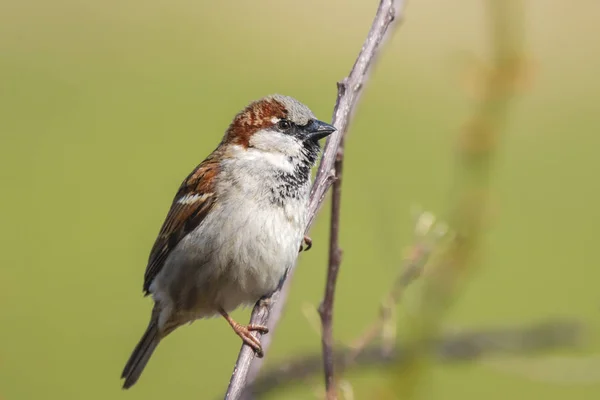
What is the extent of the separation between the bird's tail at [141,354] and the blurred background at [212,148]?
1.27 ft

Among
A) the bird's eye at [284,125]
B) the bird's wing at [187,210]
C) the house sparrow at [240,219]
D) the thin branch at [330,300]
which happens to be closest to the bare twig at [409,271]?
the thin branch at [330,300]

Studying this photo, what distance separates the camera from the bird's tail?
2480 millimetres

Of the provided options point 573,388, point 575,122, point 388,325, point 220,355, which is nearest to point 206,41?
point 575,122

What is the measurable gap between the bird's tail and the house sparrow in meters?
0.04

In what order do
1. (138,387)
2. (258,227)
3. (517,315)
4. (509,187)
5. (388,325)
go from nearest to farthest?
(388,325) → (258,227) → (138,387) → (517,315) → (509,187)

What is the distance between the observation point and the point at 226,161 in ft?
7.74

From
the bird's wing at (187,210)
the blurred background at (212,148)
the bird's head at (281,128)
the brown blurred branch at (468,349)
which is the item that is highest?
the bird's head at (281,128)

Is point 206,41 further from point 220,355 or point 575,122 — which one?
point 220,355

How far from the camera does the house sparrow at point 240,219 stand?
7.22ft

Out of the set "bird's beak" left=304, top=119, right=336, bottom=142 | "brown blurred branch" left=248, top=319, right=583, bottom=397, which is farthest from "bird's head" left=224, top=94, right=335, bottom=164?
"brown blurred branch" left=248, top=319, right=583, bottom=397

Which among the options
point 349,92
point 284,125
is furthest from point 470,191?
point 284,125

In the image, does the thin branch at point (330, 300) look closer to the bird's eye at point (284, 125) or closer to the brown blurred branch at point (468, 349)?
the brown blurred branch at point (468, 349)

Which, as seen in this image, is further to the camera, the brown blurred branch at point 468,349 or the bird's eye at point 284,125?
the bird's eye at point 284,125

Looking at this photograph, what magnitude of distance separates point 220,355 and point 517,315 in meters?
1.84
